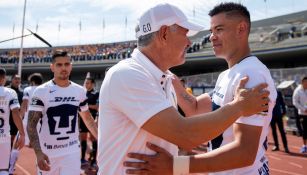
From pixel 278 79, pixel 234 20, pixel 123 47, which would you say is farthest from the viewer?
pixel 123 47

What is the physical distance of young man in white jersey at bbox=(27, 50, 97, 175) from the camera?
4.79 metres

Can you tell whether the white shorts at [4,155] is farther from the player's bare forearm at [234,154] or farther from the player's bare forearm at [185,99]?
the player's bare forearm at [234,154]

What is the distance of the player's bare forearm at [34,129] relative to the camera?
451cm

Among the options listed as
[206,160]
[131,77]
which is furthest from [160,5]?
[206,160]

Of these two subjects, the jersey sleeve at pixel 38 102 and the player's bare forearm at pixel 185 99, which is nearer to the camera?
the player's bare forearm at pixel 185 99

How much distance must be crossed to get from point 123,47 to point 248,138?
153 feet

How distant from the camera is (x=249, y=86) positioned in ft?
7.48

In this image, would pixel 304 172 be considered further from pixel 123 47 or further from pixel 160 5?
pixel 123 47

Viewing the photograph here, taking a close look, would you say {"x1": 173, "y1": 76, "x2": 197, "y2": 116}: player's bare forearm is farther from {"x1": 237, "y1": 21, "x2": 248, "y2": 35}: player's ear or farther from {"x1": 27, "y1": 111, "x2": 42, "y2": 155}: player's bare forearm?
{"x1": 27, "y1": 111, "x2": 42, "y2": 155}: player's bare forearm

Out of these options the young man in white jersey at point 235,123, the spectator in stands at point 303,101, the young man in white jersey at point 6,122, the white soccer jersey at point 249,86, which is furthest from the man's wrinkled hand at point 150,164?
the spectator in stands at point 303,101

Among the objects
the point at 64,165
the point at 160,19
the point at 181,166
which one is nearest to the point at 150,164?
the point at 181,166

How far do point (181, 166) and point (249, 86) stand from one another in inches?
27.3

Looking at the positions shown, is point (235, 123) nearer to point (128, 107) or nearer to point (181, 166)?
point (181, 166)

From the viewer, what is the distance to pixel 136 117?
1.85 m
